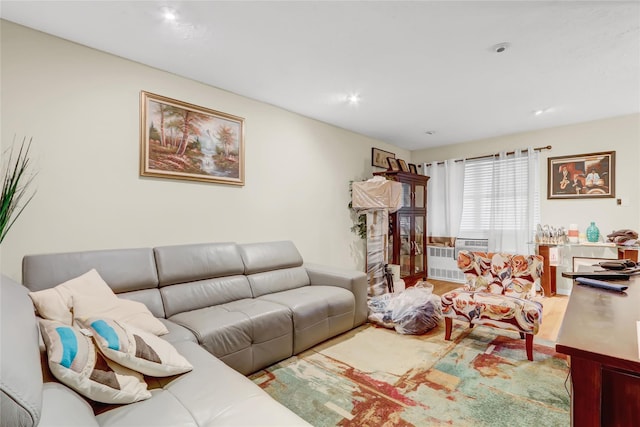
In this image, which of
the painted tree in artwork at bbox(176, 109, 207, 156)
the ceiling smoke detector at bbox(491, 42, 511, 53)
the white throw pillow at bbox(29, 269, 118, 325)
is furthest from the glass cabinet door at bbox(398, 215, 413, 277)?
the white throw pillow at bbox(29, 269, 118, 325)

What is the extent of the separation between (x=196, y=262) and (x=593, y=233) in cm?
464

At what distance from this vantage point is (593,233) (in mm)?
3742

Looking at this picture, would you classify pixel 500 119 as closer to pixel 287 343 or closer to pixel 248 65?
pixel 248 65

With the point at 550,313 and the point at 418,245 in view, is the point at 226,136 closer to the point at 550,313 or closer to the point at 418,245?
the point at 418,245

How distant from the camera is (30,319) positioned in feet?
3.32

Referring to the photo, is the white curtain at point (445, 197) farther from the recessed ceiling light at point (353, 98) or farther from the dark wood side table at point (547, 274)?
the recessed ceiling light at point (353, 98)

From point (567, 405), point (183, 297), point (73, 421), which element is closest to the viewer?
point (73, 421)

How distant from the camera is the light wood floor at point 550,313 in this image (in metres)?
2.82

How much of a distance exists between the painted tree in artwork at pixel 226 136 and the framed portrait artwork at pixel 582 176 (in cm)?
430

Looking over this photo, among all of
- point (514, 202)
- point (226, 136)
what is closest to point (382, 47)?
point (226, 136)

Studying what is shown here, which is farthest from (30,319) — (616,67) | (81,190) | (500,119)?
(500,119)

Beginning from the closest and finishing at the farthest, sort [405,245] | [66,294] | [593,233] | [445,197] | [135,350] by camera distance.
A: [135,350], [66,294], [593,233], [405,245], [445,197]

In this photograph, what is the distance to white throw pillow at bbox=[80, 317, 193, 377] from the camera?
1209mm

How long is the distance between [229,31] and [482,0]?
1590 mm
